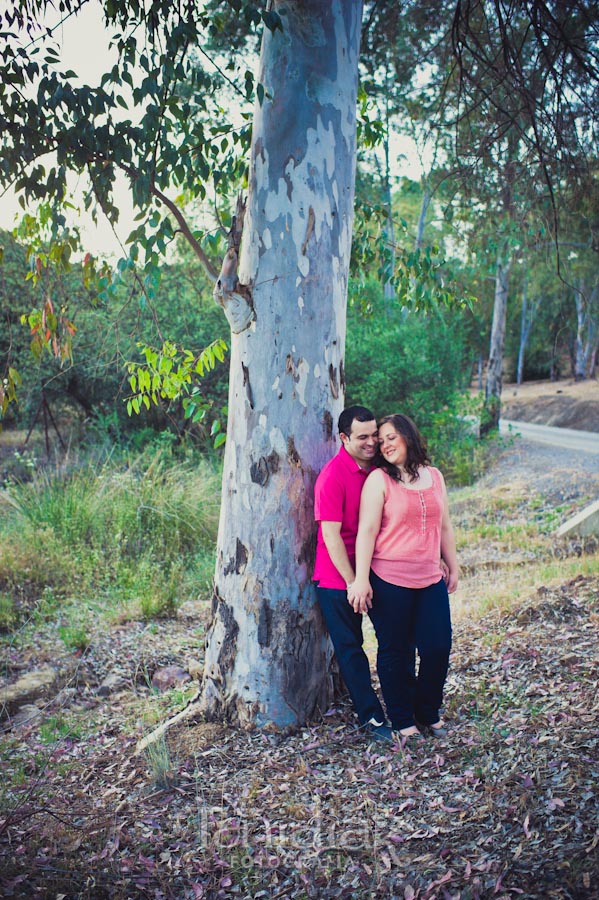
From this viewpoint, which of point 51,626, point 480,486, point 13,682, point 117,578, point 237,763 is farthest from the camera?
point 480,486

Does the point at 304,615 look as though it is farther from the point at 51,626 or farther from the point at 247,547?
the point at 51,626

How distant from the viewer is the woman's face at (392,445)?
387 cm

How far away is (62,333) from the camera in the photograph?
4.61 metres

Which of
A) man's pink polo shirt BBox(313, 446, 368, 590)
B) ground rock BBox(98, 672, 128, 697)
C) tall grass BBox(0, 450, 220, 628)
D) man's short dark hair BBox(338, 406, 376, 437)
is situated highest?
man's short dark hair BBox(338, 406, 376, 437)

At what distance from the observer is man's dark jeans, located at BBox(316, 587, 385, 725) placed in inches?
158

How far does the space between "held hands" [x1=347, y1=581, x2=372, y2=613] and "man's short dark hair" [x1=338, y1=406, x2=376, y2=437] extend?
0.82 metres

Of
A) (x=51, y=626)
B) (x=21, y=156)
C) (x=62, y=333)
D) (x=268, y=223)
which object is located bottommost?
(x=51, y=626)

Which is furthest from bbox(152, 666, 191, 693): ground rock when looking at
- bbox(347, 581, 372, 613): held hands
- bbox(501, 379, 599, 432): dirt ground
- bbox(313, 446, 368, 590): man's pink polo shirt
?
bbox(501, 379, 599, 432): dirt ground

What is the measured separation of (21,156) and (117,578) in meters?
4.83

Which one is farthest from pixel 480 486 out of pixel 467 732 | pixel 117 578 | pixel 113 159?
pixel 113 159

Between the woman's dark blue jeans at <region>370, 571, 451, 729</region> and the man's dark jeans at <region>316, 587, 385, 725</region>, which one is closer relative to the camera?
the woman's dark blue jeans at <region>370, 571, 451, 729</region>

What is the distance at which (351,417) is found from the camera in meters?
3.98

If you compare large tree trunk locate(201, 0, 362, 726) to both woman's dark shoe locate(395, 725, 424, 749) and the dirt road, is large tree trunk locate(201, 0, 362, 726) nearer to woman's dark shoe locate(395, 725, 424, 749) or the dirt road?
woman's dark shoe locate(395, 725, 424, 749)

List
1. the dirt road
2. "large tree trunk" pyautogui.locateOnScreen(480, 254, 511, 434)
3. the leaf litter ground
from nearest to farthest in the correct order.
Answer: the leaf litter ground → the dirt road → "large tree trunk" pyautogui.locateOnScreen(480, 254, 511, 434)
